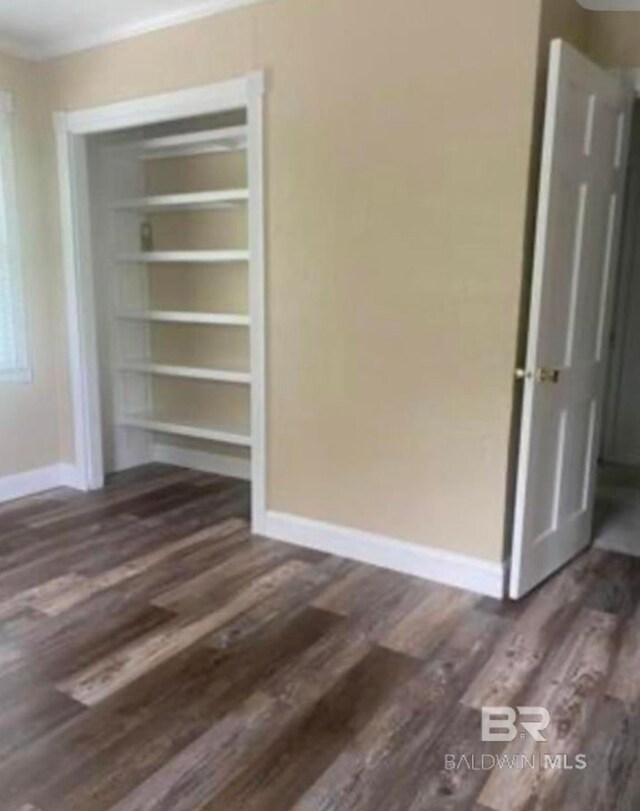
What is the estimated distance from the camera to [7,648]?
2365 millimetres

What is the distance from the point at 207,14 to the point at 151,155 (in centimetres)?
133

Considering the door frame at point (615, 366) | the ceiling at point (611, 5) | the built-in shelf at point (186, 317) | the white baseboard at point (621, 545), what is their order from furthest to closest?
the door frame at point (615, 366)
the built-in shelf at point (186, 317)
the white baseboard at point (621, 545)
the ceiling at point (611, 5)

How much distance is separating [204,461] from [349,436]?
5.84 feet

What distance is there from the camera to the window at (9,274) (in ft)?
12.2

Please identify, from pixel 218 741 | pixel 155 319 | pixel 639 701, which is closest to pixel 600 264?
pixel 639 701

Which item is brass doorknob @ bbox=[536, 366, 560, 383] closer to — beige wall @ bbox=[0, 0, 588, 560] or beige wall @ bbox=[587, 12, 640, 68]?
beige wall @ bbox=[0, 0, 588, 560]

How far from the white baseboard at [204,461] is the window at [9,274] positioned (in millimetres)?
1162

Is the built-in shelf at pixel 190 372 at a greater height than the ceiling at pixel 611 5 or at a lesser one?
lesser

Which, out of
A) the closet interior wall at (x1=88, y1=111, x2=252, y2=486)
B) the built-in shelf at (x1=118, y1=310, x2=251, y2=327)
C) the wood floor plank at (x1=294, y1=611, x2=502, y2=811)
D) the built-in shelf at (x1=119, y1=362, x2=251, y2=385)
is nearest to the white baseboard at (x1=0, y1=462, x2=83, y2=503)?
the closet interior wall at (x1=88, y1=111, x2=252, y2=486)

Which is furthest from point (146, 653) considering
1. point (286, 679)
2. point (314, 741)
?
point (314, 741)

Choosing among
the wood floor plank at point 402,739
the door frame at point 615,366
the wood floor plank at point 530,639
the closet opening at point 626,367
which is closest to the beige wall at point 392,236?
the wood floor plank at point 530,639

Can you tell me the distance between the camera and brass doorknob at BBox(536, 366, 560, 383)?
2.54 meters
